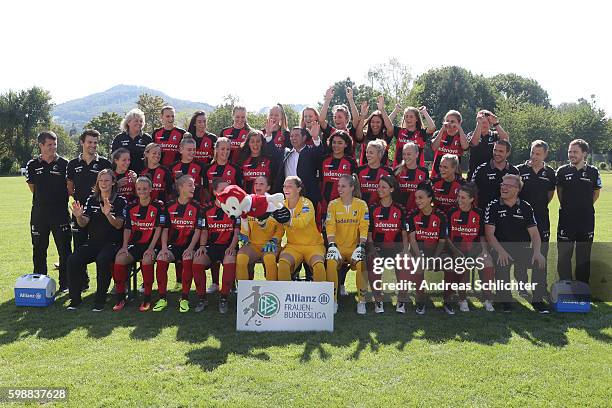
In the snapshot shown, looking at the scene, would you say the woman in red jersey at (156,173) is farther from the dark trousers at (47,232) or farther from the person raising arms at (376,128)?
the person raising arms at (376,128)

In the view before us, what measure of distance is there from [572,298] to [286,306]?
3621 mm

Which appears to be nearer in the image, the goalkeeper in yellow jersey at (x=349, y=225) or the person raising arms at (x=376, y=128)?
the goalkeeper in yellow jersey at (x=349, y=225)

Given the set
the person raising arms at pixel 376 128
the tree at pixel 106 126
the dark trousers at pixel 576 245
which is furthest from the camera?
the tree at pixel 106 126

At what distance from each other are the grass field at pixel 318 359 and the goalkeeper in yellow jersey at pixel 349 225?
591 millimetres

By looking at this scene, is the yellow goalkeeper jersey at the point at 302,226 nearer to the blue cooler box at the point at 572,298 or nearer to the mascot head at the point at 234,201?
the mascot head at the point at 234,201

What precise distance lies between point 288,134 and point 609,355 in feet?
16.3

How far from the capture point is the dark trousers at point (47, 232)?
253 inches

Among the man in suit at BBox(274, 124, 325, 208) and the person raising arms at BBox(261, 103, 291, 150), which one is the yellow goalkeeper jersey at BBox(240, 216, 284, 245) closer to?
the man in suit at BBox(274, 124, 325, 208)

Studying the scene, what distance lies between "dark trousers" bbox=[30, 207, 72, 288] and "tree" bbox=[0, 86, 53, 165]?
56923mm

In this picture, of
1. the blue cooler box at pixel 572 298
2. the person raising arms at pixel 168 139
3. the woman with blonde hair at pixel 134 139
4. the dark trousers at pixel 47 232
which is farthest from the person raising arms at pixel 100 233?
the blue cooler box at pixel 572 298

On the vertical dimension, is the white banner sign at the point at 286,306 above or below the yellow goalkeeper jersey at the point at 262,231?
below

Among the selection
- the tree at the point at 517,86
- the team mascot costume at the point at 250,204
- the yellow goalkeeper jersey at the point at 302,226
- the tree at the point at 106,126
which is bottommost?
the yellow goalkeeper jersey at the point at 302,226

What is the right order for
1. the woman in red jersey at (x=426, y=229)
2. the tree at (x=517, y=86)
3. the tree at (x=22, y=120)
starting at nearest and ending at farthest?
the woman in red jersey at (x=426, y=229), the tree at (x=22, y=120), the tree at (x=517, y=86)

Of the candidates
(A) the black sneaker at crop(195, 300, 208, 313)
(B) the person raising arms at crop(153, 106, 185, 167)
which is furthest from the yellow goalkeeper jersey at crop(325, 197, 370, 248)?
(B) the person raising arms at crop(153, 106, 185, 167)
